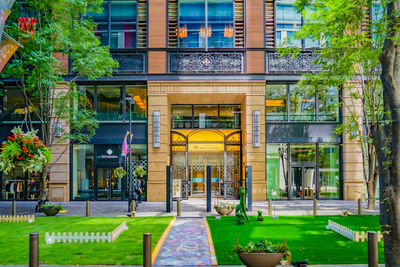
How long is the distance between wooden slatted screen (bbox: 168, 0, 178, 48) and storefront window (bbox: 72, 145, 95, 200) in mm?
9586

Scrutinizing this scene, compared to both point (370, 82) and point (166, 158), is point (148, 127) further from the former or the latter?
point (370, 82)

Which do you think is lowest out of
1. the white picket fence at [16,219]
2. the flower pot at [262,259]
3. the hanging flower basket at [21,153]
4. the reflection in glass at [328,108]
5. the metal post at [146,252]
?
the white picket fence at [16,219]

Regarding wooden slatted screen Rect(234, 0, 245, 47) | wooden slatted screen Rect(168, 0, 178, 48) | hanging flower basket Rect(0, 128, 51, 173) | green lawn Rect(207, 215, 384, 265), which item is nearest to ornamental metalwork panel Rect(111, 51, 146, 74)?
wooden slatted screen Rect(168, 0, 178, 48)

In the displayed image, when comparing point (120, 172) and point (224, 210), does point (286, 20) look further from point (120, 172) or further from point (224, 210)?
point (120, 172)

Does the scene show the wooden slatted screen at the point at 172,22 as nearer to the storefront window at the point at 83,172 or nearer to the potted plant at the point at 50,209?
the storefront window at the point at 83,172

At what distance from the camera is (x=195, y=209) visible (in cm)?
1980

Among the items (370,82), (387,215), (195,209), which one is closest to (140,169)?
(195,209)

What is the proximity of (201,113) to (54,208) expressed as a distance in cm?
1329

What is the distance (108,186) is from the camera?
23672 millimetres

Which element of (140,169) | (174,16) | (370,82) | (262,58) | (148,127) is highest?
(174,16)

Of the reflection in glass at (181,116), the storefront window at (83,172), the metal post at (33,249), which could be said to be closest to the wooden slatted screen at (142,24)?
the reflection in glass at (181,116)

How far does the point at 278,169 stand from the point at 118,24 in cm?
1556

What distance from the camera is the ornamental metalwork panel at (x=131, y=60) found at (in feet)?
77.9

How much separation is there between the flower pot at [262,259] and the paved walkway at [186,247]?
4.82 feet
